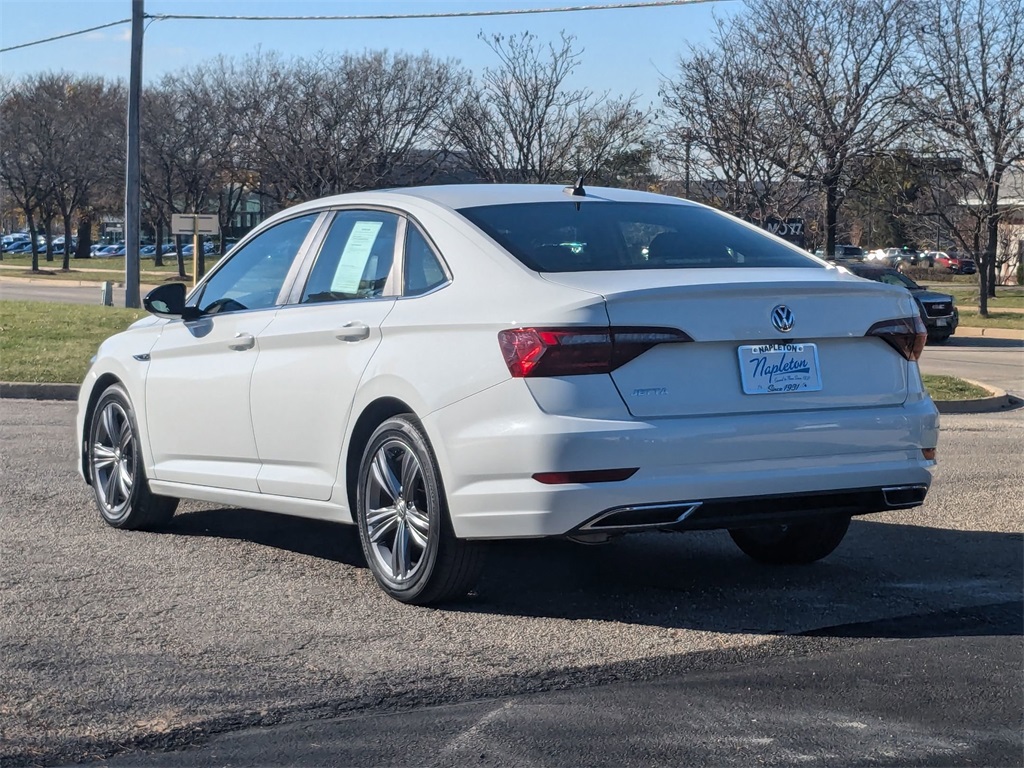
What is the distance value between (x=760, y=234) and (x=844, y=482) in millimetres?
1361

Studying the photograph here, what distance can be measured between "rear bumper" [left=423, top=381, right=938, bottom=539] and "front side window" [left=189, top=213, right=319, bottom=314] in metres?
1.67

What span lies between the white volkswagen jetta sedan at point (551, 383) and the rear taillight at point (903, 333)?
1 cm

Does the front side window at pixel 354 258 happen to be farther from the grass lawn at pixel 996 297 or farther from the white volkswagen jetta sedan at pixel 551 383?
the grass lawn at pixel 996 297

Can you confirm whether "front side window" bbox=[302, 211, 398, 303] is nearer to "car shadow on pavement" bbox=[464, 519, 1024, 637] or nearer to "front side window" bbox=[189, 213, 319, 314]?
"front side window" bbox=[189, 213, 319, 314]

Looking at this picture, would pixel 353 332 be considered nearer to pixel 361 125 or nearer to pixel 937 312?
pixel 937 312

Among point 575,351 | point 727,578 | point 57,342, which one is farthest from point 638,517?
point 57,342

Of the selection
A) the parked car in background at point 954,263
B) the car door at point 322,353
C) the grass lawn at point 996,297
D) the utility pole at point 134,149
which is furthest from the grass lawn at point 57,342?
the parked car in background at point 954,263

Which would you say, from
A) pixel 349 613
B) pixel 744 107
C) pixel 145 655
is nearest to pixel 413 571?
pixel 349 613

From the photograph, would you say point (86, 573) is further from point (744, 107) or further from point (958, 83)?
point (958, 83)

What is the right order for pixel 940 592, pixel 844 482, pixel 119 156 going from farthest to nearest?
pixel 119 156
pixel 940 592
pixel 844 482

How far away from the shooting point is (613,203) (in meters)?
5.80

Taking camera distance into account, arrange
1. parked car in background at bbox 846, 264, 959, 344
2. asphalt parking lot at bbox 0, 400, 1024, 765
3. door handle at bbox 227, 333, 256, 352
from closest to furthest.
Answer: asphalt parking lot at bbox 0, 400, 1024, 765
door handle at bbox 227, 333, 256, 352
parked car in background at bbox 846, 264, 959, 344

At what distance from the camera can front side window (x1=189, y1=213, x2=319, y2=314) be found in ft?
20.5

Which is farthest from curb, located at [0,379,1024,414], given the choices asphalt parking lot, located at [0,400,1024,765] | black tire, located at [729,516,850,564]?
black tire, located at [729,516,850,564]
